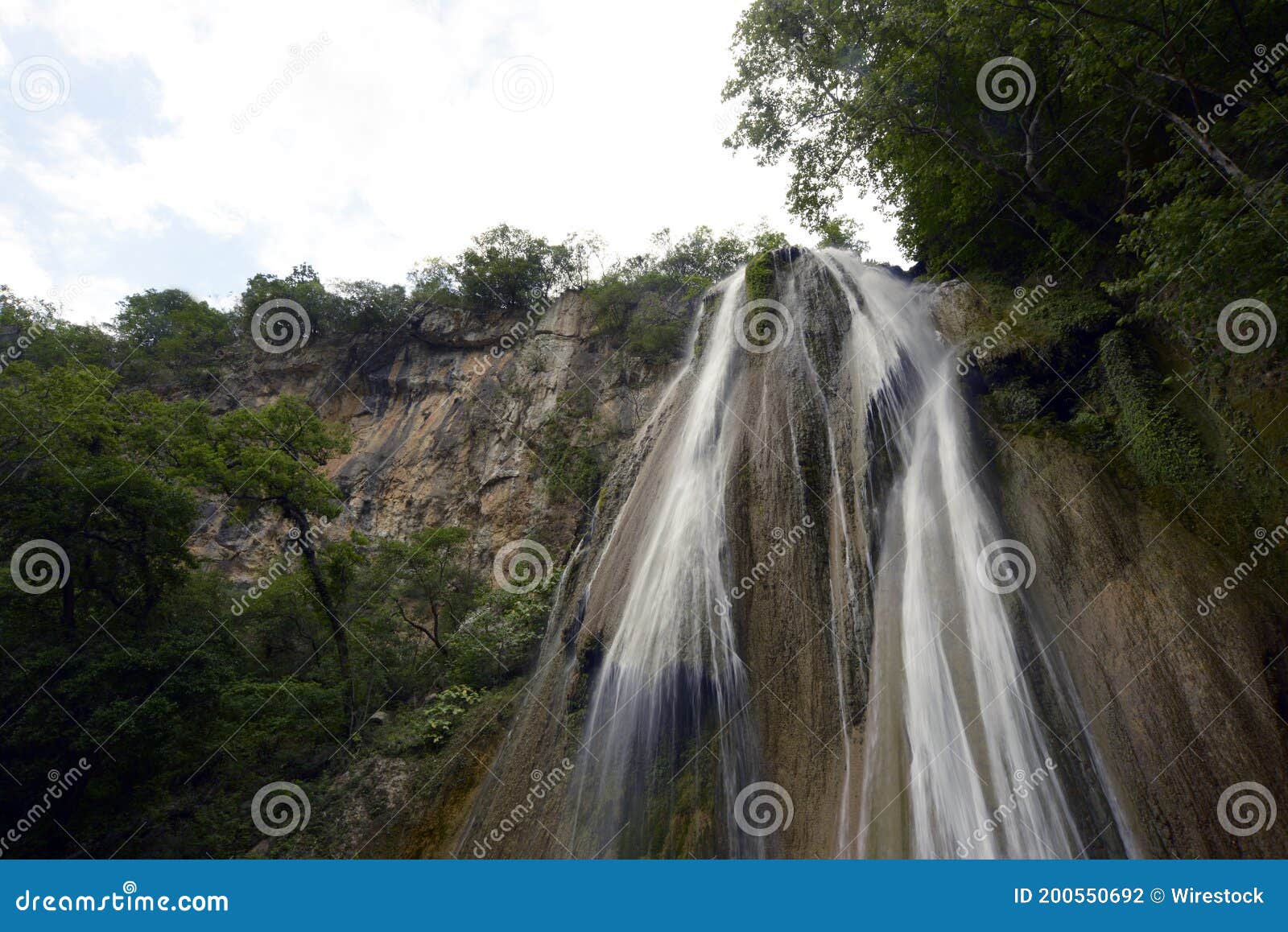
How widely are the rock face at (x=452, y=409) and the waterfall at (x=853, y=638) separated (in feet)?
26.2

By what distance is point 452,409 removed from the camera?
2348 cm

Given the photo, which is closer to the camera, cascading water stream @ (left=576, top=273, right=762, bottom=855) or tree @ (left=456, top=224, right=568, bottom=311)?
cascading water stream @ (left=576, top=273, right=762, bottom=855)

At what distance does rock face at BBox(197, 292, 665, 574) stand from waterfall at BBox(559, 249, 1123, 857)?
7.97 meters

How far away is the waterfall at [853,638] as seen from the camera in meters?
6.44

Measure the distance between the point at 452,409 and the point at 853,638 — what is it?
19.0 meters

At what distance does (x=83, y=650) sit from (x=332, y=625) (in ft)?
15.4

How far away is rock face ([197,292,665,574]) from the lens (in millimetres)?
19938

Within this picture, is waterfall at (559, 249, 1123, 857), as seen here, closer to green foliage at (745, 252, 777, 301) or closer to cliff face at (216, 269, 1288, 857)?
cliff face at (216, 269, 1288, 857)

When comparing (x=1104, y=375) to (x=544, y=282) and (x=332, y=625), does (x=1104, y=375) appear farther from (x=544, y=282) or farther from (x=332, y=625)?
(x=544, y=282)

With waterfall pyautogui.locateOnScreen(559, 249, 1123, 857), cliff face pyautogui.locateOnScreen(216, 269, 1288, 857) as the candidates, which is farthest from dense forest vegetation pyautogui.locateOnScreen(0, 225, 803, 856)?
waterfall pyautogui.locateOnScreen(559, 249, 1123, 857)

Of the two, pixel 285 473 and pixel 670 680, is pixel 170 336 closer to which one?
pixel 285 473

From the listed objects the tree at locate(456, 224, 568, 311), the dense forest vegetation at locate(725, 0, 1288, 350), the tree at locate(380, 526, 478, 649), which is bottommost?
the tree at locate(380, 526, 478, 649)

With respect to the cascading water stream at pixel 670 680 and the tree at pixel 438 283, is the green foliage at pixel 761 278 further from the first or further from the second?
the tree at pixel 438 283

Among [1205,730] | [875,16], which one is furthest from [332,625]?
[875,16]
